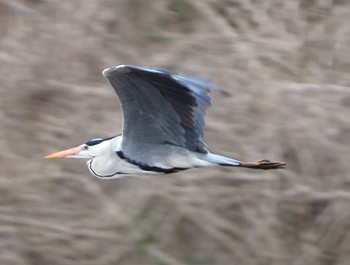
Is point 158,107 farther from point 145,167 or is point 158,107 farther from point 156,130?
point 145,167

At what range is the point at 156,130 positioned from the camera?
544cm

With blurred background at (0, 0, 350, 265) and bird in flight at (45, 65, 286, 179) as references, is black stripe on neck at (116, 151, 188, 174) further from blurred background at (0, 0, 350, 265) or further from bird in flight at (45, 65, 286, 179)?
blurred background at (0, 0, 350, 265)

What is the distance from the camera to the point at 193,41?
7.79 metres

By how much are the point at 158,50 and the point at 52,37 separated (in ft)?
2.16

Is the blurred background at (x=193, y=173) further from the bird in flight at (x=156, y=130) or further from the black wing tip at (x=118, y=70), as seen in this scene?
the black wing tip at (x=118, y=70)

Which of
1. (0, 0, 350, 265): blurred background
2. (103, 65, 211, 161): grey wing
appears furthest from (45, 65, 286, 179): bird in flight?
(0, 0, 350, 265): blurred background

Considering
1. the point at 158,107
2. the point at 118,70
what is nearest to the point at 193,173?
the point at 158,107

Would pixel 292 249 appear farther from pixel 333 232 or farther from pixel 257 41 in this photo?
pixel 257 41

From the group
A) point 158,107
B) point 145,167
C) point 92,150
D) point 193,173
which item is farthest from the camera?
point 193,173

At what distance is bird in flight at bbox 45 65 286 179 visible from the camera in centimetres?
511

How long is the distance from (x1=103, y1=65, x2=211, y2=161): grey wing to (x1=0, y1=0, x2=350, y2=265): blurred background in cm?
171

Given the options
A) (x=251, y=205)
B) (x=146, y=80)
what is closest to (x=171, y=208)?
(x=251, y=205)

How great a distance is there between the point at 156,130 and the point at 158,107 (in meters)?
0.18

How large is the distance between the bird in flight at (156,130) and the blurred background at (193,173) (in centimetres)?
154
